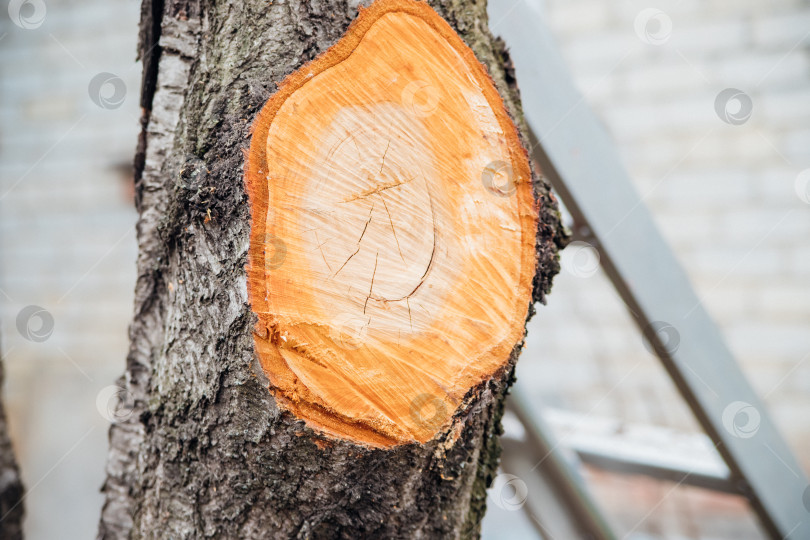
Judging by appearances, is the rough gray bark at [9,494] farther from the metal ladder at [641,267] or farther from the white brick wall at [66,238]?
the metal ladder at [641,267]

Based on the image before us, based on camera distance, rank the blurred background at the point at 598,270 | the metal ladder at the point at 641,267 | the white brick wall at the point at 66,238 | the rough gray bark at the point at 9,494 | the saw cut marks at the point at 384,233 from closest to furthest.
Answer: the saw cut marks at the point at 384,233
the metal ladder at the point at 641,267
the rough gray bark at the point at 9,494
the blurred background at the point at 598,270
the white brick wall at the point at 66,238

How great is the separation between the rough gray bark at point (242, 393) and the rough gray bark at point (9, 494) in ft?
2.90

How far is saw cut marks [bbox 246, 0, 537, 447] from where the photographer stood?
719 millimetres

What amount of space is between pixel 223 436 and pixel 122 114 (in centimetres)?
289

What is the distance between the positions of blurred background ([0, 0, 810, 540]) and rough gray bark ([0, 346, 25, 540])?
135 centimetres

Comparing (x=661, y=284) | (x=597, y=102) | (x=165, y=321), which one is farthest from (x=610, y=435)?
(x=165, y=321)

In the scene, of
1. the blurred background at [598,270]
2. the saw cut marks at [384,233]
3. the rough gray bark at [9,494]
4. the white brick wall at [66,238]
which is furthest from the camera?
the white brick wall at [66,238]

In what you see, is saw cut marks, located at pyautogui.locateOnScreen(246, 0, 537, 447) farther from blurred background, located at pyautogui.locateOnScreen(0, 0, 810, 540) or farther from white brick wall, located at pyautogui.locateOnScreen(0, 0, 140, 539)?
white brick wall, located at pyautogui.locateOnScreen(0, 0, 140, 539)

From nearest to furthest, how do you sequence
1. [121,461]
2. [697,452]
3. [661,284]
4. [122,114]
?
1. [121,461]
2. [661,284]
3. [697,452]
4. [122,114]

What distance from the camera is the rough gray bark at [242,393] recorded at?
30.1 inches

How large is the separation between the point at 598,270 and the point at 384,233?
7.29ft

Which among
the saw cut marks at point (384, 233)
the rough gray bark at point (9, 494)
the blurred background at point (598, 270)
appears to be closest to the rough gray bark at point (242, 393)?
the saw cut marks at point (384, 233)

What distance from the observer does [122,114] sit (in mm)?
3047

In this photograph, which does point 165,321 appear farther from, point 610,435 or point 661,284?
point 610,435
